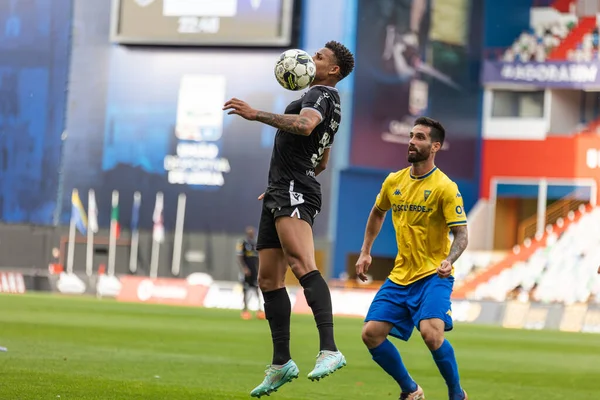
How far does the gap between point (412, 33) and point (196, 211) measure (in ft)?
38.7

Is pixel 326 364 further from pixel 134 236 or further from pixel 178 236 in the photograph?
pixel 134 236

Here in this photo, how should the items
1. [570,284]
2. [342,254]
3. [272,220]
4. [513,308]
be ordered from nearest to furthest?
[272,220] → [513,308] → [570,284] → [342,254]

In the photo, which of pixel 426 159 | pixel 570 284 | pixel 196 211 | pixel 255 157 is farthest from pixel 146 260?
pixel 426 159

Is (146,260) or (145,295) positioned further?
(146,260)

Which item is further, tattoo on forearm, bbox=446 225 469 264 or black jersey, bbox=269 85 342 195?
tattoo on forearm, bbox=446 225 469 264

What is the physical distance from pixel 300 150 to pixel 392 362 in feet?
6.10

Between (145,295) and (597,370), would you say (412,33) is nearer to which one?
(145,295)

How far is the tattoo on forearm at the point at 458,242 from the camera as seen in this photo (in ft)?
29.3

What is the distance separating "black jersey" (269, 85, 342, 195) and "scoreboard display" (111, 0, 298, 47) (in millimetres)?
38227

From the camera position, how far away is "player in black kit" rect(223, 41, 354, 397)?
337 inches

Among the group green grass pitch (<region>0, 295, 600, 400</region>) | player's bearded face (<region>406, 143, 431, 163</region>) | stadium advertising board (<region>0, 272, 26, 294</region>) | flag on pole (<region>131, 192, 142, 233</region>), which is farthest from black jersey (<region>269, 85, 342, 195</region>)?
flag on pole (<region>131, 192, 142, 233</region>)

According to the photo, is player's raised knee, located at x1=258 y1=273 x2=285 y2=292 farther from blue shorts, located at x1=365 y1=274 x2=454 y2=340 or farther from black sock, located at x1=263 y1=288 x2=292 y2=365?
blue shorts, located at x1=365 y1=274 x2=454 y2=340

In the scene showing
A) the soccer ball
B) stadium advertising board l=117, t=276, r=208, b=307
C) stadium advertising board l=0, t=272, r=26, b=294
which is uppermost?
the soccer ball

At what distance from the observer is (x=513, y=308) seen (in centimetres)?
3281
